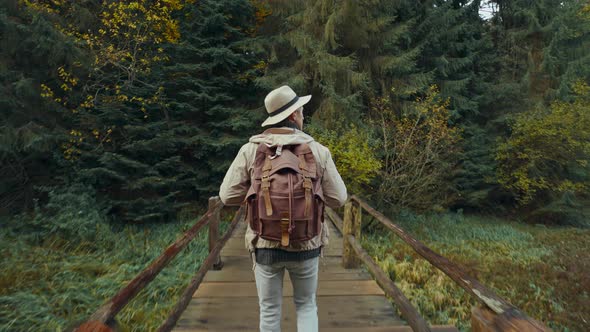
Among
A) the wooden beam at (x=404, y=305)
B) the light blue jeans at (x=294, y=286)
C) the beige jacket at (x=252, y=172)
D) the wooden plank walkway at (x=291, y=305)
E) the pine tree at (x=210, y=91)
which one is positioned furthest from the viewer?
the pine tree at (x=210, y=91)

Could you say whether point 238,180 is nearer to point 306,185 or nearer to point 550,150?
point 306,185

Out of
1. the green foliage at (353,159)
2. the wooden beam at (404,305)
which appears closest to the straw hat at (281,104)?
the wooden beam at (404,305)

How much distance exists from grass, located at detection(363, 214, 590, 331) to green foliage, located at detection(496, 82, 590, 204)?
3532 mm

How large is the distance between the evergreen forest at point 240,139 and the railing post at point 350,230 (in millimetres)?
1068

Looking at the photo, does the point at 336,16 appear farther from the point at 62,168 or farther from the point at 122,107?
the point at 62,168

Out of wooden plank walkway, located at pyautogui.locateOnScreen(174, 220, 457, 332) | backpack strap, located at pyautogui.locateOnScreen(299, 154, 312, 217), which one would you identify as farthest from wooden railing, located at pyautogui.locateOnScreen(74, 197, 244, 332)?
backpack strap, located at pyautogui.locateOnScreen(299, 154, 312, 217)

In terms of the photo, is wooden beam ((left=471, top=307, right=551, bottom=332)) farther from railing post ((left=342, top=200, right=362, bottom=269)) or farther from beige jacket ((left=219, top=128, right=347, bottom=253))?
railing post ((left=342, top=200, right=362, bottom=269))

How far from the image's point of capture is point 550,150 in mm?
14414

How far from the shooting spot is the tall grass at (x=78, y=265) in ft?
14.4

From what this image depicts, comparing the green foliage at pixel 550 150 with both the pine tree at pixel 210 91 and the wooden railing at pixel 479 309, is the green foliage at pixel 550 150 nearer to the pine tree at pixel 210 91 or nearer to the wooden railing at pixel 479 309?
the pine tree at pixel 210 91

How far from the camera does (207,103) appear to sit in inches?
463

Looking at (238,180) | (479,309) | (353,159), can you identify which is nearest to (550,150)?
(353,159)

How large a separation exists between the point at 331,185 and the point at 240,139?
9.13m

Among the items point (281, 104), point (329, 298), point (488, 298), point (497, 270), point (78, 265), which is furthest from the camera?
point (497, 270)
